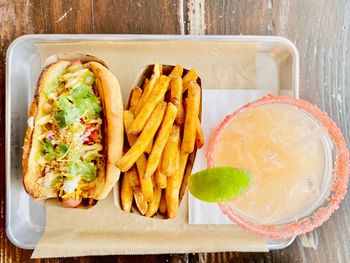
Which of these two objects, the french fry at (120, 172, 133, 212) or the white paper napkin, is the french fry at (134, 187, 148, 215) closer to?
the french fry at (120, 172, 133, 212)

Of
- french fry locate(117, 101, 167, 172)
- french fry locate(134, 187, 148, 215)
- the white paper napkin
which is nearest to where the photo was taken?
french fry locate(117, 101, 167, 172)

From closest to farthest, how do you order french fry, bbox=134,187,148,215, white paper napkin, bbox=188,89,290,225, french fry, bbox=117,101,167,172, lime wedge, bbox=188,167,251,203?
1. lime wedge, bbox=188,167,251,203
2. french fry, bbox=117,101,167,172
3. french fry, bbox=134,187,148,215
4. white paper napkin, bbox=188,89,290,225

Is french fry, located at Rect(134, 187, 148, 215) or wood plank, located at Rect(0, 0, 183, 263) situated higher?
wood plank, located at Rect(0, 0, 183, 263)

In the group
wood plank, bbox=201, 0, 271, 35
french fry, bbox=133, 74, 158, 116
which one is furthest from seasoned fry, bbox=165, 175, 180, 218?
wood plank, bbox=201, 0, 271, 35

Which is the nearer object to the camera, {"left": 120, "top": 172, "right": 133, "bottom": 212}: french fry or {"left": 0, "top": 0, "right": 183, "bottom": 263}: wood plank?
{"left": 120, "top": 172, "right": 133, "bottom": 212}: french fry

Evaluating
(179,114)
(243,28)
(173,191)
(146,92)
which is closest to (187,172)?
(173,191)

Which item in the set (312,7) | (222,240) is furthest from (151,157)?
(312,7)

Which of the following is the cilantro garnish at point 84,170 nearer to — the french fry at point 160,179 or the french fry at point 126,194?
the french fry at point 126,194

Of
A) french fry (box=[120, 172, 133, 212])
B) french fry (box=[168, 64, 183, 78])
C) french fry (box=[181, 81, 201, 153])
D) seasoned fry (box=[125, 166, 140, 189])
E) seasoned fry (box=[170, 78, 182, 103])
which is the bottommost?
french fry (box=[120, 172, 133, 212])
